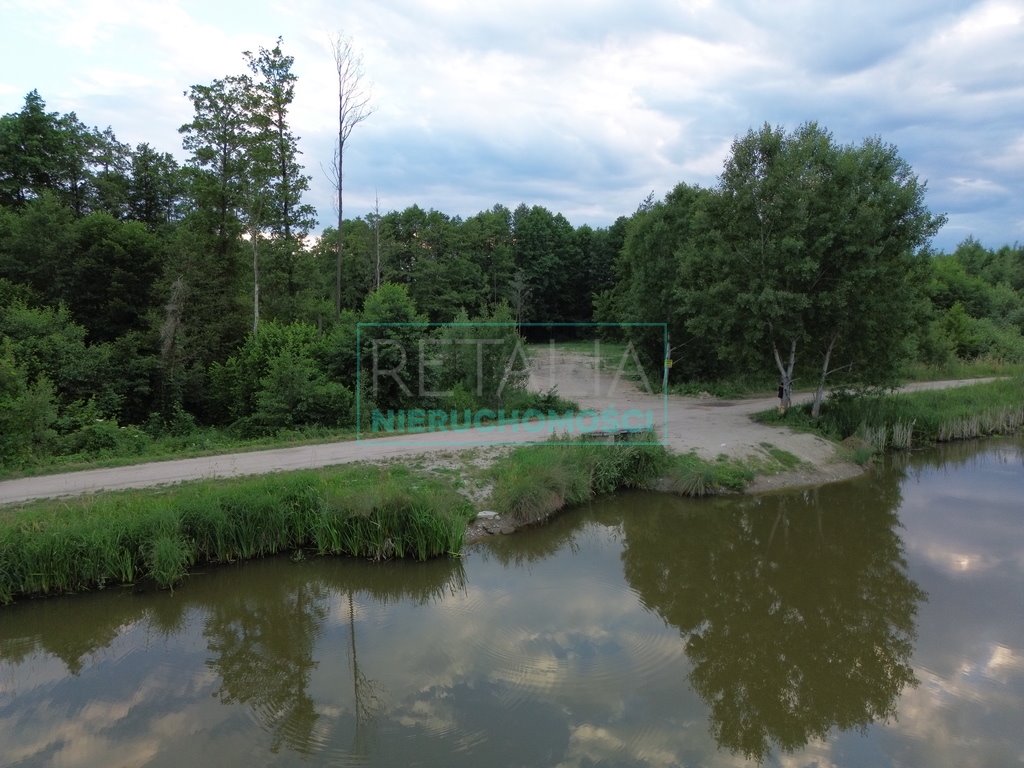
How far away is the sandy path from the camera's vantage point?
1134 centimetres

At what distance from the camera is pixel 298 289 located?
27.0 m

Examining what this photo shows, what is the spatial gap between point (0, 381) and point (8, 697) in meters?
9.27

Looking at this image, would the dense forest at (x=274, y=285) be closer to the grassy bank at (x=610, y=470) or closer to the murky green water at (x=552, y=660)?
the grassy bank at (x=610, y=470)

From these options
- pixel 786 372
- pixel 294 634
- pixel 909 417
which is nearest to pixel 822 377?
pixel 786 372

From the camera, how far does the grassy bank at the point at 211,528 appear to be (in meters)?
8.55

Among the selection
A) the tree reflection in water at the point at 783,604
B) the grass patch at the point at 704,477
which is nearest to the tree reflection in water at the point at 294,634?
the tree reflection in water at the point at 783,604

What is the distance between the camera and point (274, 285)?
26188mm

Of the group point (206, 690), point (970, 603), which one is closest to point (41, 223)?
point (206, 690)

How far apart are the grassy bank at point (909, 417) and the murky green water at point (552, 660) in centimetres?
664

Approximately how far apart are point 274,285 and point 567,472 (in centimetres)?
1857

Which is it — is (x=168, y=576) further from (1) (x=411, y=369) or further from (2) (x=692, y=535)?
(1) (x=411, y=369)

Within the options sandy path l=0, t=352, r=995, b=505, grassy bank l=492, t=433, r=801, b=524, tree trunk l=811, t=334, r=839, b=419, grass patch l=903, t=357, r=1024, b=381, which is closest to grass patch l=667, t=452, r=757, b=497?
grassy bank l=492, t=433, r=801, b=524

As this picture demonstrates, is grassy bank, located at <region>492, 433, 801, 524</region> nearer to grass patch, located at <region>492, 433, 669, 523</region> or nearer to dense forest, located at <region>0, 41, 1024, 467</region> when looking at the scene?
grass patch, located at <region>492, 433, 669, 523</region>

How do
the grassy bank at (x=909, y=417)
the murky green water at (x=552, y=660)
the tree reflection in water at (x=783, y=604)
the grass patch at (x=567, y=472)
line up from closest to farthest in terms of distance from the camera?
the murky green water at (x=552, y=660)
the tree reflection in water at (x=783, y=604)
the grass patch at (x=567, y=472)
the grassy bank at (x=909, y=417)
